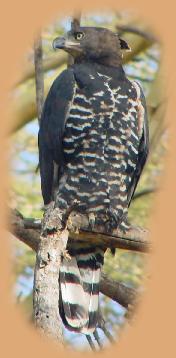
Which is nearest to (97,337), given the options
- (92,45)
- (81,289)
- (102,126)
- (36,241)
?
(81,289)

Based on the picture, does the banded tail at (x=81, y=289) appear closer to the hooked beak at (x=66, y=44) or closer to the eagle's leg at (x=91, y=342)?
the eagle's leg at (x=91, y=342)

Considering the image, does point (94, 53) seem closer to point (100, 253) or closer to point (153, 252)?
point (100, 253)

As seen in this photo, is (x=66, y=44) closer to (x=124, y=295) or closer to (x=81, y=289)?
(x=81, y=289)

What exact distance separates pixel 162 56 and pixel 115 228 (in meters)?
2.86

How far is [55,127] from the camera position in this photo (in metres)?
6.94

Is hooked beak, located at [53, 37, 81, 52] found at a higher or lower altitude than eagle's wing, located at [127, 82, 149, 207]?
higher

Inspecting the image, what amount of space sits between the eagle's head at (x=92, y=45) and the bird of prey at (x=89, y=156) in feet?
0.47

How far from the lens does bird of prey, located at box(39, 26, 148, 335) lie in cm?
682

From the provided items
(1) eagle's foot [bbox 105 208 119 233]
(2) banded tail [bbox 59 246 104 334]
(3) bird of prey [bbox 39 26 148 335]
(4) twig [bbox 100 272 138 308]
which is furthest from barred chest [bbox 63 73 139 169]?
(4) twig [bbox 100 272 138 308]

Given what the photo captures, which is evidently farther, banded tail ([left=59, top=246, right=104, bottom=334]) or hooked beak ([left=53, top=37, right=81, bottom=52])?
hooked beak ([left=53, top=37, right=81, bottom=52])

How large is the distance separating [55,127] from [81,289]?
1266mm

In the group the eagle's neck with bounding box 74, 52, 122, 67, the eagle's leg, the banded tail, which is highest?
the eagle's neck with bounding box 74, 52, 122, 67

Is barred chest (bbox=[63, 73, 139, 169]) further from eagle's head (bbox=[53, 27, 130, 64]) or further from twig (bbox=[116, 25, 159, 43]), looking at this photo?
twig (bbox=[116, 25, 159, 43])

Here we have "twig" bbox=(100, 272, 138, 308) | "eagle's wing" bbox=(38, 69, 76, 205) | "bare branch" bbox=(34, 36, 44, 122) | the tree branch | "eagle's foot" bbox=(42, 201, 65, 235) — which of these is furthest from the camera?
"eagle's wing" bbox=(38, 69, 76, 205)
